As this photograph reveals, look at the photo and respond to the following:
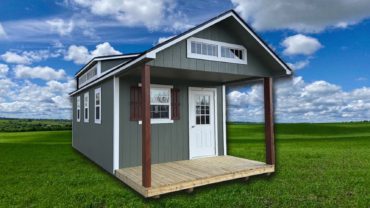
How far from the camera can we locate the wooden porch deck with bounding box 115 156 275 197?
196 inches

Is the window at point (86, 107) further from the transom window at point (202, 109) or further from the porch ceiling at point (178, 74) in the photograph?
the transom window at point (202, 109)

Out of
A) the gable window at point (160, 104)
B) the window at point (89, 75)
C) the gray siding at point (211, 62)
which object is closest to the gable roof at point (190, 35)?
the gray siding at point (211, 62)

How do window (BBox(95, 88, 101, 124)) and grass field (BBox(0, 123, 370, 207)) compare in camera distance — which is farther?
window (BBox(95, 88, 101, 124))

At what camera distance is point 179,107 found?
774cm

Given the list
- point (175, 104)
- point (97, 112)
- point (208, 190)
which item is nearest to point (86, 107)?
point (97, 112)

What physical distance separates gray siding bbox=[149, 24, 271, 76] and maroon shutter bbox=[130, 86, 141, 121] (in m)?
1.82

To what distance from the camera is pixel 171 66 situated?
5457mm

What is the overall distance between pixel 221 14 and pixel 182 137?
3693mm

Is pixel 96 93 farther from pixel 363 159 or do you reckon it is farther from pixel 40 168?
pixel 363 159

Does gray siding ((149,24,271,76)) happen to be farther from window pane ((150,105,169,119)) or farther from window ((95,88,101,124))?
window ((95,88,101,124))

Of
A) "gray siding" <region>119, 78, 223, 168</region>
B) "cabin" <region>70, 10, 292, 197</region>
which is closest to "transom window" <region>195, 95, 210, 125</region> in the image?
"cabin" <region>70, 10, 292, 197</region>

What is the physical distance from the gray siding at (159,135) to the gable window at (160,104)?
5.0 inches

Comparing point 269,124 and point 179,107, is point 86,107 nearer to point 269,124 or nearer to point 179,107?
point 179,107

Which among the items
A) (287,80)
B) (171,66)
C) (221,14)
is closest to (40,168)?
(171,66)
